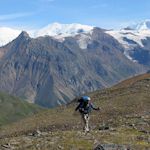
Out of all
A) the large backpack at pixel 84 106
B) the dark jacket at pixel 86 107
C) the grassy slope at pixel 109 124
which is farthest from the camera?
→ the dark jacket at pixel 86 107

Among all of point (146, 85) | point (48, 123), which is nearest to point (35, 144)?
point (48, 123)

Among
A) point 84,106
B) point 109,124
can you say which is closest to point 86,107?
point 84,106

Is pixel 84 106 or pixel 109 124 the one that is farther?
pixel 109 124

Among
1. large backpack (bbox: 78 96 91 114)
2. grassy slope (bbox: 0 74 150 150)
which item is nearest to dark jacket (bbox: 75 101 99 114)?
large backpack (bbox: 78 96 91 114)

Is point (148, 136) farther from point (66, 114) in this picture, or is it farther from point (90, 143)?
point (66, 114)

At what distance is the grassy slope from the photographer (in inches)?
1163

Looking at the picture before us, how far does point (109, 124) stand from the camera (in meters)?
44.7

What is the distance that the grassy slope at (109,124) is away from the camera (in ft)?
96.9

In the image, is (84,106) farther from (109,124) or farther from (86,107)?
(109,124)

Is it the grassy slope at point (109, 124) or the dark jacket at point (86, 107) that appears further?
the dark jacket at point (86, 107)

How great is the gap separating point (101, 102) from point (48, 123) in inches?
513

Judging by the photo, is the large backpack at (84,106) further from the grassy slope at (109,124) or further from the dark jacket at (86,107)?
the grassy slope at (109,124)

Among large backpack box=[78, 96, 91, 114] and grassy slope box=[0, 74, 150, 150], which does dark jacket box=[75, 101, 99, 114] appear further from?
grassy slope box=[0, 74, 150, 150]

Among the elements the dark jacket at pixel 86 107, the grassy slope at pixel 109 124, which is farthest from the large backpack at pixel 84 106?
the grassy slope at pixel 109 124
